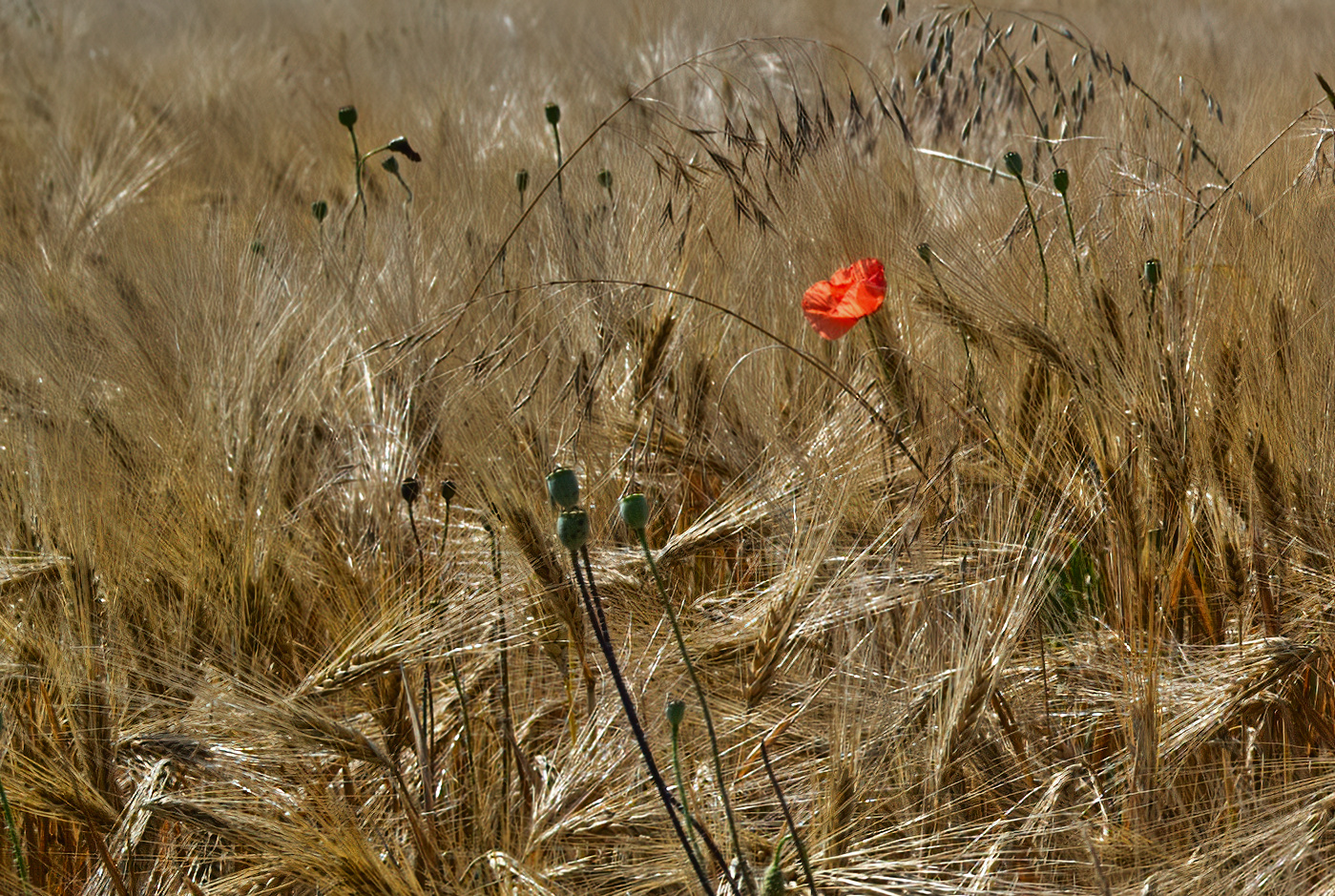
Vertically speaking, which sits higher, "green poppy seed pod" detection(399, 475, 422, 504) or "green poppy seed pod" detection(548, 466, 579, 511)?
"green poppy seed pod" detection(399, 475, 422, 504)

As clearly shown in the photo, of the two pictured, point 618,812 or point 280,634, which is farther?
point 280,634

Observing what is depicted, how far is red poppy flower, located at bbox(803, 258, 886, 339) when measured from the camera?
1.05 m

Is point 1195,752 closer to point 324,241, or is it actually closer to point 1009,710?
point 1009,710

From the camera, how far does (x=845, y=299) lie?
1.07 metres

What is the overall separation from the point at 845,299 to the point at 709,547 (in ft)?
0.88

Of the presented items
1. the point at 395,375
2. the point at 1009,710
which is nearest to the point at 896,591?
the point at 1009,710

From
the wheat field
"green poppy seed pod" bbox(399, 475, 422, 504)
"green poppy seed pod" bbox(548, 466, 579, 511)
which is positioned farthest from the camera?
"green poppy seed pod" bbox(399, 475, 422, 504)

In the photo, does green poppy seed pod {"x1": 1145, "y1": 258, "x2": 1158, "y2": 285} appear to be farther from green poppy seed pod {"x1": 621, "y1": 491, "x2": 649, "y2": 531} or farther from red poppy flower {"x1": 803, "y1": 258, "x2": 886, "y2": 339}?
green poppy seed pod {"x1": 621, "y1": 491, "x2": 649, "y2": 531}

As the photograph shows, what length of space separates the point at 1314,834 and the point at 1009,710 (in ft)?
0.77

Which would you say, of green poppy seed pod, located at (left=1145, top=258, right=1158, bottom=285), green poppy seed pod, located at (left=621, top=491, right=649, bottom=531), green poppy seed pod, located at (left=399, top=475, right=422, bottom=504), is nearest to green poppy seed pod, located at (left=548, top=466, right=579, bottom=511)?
green poppy seed pod, located at (left=621, top=491, right=649, bottom=531)

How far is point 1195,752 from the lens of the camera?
3.09ft

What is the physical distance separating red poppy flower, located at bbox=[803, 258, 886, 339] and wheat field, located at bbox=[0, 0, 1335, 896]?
0.24 ft

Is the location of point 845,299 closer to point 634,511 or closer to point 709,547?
point 709,547

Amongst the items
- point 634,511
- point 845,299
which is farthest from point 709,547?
point 634,511
